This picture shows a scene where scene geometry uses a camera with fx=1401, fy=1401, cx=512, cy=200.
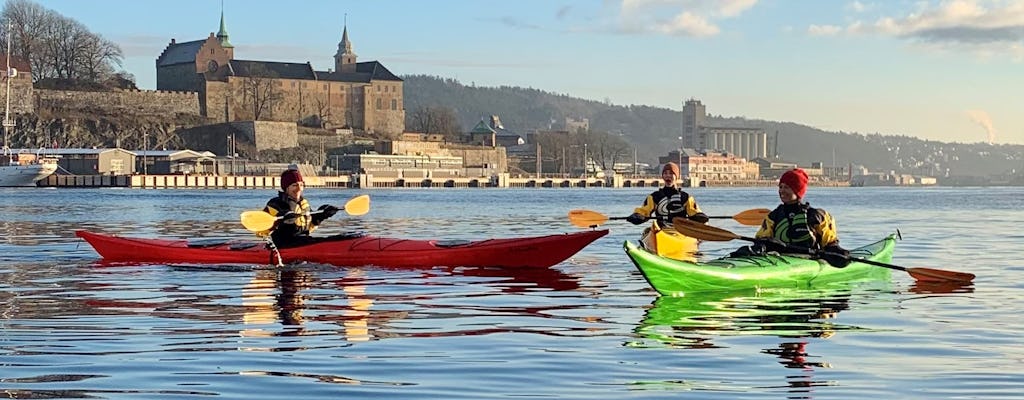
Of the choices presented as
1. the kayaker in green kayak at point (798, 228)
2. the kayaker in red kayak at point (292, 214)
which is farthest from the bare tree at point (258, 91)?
the kayaker in green kayak at point (798, 228)

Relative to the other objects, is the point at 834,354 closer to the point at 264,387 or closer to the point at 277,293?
the point at 264,387

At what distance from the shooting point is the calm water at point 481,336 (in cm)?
956

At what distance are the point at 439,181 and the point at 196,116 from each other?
98.3 feet

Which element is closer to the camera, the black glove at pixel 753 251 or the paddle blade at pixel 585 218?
the black glove at pixel 753 251

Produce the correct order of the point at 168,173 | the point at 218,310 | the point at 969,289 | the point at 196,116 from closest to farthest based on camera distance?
the point at 218,310
the point at 969,289
the point at 168,173
the point at 196,116

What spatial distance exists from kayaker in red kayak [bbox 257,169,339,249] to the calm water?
53 centimetres

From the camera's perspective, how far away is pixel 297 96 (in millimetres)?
166625

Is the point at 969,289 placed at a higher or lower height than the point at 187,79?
lower

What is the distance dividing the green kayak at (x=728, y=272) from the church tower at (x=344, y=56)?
171042mm

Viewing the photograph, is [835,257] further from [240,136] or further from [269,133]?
[240,136]

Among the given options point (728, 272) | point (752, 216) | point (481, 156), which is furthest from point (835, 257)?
point (481, 156)

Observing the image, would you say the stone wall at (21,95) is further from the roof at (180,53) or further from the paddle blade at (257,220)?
the paddle blade at (257,220)

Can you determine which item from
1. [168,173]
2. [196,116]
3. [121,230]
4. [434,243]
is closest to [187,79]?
[196,116]

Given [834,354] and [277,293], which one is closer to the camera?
[834,354]
